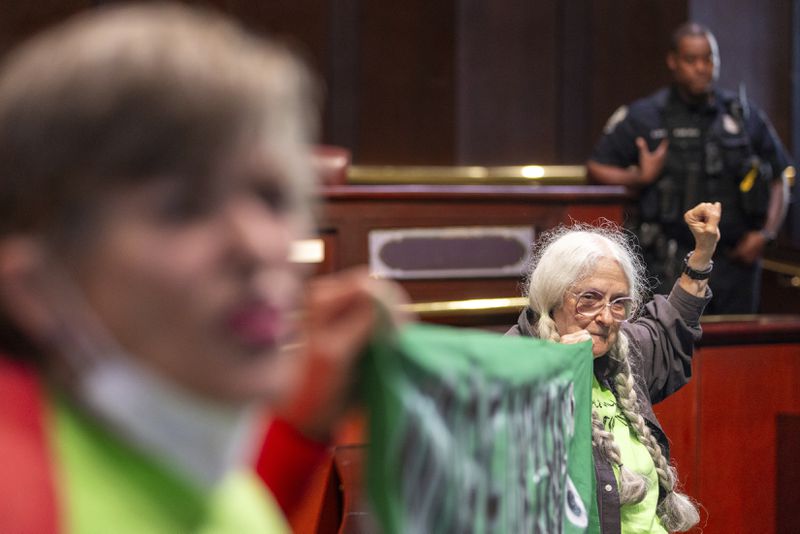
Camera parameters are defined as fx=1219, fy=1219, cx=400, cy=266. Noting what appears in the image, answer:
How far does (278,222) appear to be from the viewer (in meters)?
0.70

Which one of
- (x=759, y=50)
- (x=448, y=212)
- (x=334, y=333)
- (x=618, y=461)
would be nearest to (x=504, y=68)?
(x=759, y=50)

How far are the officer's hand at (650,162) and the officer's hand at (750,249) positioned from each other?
0.51 metres

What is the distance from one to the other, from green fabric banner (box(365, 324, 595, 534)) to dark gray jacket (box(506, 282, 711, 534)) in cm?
90

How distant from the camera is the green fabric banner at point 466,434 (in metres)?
0.98

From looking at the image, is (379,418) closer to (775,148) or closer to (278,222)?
(278,222)

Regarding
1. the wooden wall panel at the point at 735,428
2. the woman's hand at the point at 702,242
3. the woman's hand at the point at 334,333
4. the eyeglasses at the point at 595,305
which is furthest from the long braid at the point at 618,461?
the woman's hand at the point at 334,333

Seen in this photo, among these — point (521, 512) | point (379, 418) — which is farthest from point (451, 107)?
point (379, 418)

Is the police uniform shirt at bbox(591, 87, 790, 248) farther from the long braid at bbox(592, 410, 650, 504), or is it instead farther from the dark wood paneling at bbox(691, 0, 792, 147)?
the long braid at bbox(592, 410, 650, 504)

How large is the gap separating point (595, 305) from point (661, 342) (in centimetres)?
31

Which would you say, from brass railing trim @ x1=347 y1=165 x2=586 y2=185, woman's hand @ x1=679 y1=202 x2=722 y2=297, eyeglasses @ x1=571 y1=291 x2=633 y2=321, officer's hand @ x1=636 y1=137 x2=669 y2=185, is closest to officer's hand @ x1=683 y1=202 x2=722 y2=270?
woman's hand @ x1=679 y1=202 x2=722 y2=297

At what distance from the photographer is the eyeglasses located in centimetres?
267

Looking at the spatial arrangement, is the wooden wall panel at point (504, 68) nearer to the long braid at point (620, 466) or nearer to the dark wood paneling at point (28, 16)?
the dark wood paneling at point (28, 16)

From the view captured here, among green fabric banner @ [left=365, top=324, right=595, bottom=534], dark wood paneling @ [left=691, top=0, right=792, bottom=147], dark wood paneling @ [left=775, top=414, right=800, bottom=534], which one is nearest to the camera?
green fabric banner @ [left=365, top=324, right=595, bottom=534]

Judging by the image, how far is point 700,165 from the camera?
215 inches
